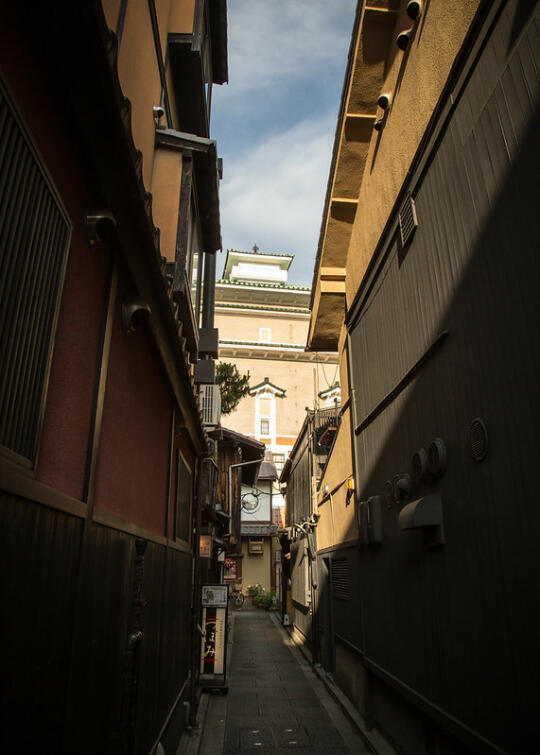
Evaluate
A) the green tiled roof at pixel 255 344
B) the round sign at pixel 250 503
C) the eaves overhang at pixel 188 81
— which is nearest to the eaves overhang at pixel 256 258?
the green tiled roof at pixel 255 344

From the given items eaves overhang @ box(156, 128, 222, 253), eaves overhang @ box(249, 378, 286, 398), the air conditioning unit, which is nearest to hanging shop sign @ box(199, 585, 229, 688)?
the air conditioning unit

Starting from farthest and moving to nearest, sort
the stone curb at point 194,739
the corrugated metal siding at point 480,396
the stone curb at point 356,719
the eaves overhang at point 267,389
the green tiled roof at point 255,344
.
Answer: the green tiled roof at point 255,344
the eaves overhang at point 267,389
the stone curb at point 194,739
the stone curb at point 356,719
the corrugated metal siding at point 480,396

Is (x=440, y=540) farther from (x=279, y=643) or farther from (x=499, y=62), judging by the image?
(x=279, y=643)

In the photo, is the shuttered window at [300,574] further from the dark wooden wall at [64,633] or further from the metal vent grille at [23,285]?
Result: the metal vent grille at [23,285]

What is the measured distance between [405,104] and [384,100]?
128 centimetres

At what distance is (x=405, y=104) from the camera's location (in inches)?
271

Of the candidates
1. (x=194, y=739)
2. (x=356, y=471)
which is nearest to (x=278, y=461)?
(x=356, y=471)

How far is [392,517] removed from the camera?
Answer: 6996 mm

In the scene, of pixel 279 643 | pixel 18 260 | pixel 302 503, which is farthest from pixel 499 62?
pixel 279 643

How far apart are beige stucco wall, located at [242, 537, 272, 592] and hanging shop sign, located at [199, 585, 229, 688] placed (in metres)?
24.8

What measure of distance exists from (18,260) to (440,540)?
442 centimetres

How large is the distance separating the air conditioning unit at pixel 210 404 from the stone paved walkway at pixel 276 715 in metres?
6.86

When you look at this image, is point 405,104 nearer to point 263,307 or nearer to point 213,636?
point 213,636

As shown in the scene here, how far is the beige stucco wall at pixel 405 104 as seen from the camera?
5.44 metres
